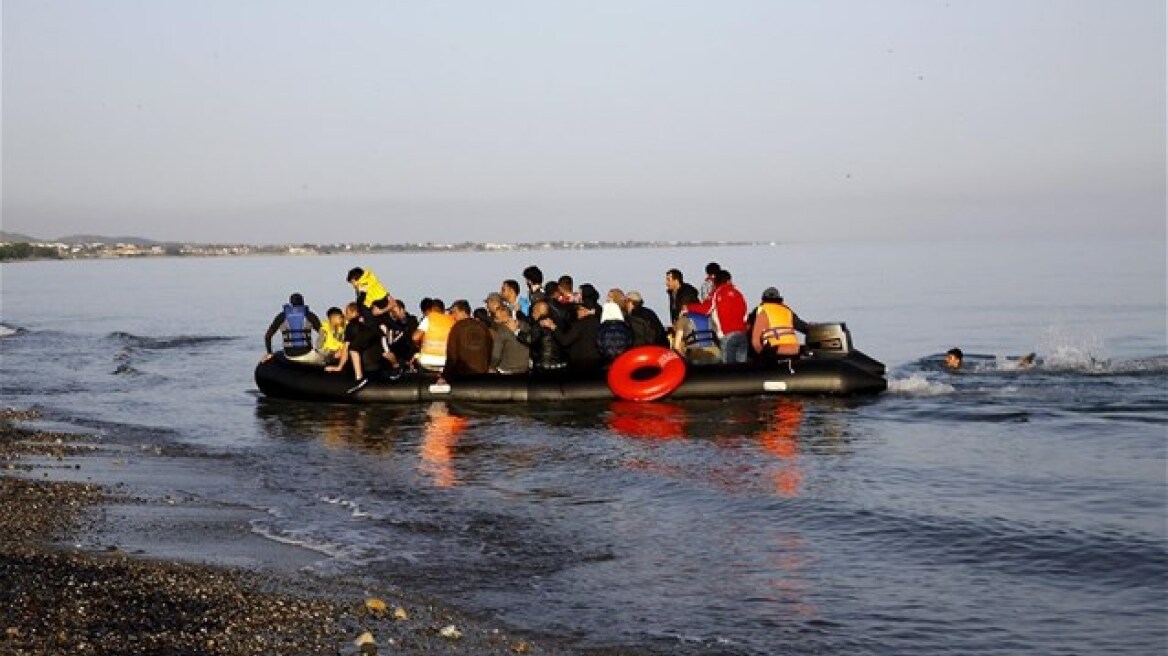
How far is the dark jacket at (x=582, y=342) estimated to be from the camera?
1695cm

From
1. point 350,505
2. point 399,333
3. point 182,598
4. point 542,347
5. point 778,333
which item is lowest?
point 350,505

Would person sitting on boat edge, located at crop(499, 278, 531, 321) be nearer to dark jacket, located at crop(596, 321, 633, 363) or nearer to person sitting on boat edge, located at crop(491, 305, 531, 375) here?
person sitting on boat edge, located at crop(491, 305, 531, 375)

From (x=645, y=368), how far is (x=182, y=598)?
397 inches

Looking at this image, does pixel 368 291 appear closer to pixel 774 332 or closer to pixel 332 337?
pixel 332 337

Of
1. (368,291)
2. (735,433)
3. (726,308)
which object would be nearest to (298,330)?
(368,291)

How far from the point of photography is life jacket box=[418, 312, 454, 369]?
56.9ft

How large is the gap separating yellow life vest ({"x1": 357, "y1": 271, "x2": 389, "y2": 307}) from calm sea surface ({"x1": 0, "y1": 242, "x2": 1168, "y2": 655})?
1858 mm

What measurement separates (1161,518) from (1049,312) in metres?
27.8

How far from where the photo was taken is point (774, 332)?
16750 mm

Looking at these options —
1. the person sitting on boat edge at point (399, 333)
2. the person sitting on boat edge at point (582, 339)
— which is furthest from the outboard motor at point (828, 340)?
the person sitting on boat edge at point (399, 333)

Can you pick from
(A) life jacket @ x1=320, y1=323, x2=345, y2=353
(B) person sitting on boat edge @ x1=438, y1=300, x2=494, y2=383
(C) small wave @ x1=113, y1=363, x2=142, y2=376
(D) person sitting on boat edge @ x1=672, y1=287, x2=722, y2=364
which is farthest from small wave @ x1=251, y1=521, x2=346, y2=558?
(C) small wave @ x1=113, y1=363, x2=142, y2=376

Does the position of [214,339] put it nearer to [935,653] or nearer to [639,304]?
[639,304]

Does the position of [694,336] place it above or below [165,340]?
above

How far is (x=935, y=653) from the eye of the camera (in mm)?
6953
